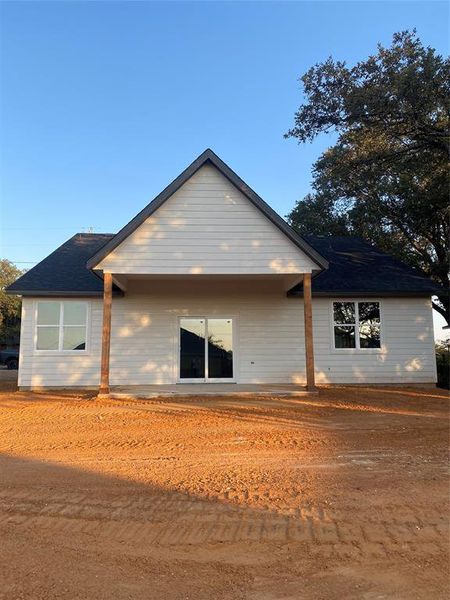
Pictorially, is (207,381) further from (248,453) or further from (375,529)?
(375,529)

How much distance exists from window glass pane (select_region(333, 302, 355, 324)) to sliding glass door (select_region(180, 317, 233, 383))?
346cm

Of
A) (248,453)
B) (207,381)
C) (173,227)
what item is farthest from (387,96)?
(248,453)

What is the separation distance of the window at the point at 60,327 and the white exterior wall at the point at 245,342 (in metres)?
0.25

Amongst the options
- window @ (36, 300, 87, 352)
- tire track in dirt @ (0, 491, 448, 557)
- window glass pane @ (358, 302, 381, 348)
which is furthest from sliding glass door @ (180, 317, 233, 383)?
tire track in dirt @ (0, 491, 448, 557)

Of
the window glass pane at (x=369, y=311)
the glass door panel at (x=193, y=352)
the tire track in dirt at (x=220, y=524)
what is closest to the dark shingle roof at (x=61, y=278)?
the glass door panel at (x=193, y=352)

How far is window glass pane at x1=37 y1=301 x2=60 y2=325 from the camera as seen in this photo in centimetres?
1440

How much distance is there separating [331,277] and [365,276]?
3.97ft

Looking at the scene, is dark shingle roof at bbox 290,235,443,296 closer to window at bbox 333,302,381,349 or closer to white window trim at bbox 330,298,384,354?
white window trim at bbox 330,298,384,354

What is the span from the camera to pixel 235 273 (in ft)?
39.9

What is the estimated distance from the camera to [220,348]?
14.7 m

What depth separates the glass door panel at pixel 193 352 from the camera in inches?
574

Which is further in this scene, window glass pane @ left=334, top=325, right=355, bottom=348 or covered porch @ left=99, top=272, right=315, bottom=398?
window glass pane @ left=334, top=325, right=355, bottom=348

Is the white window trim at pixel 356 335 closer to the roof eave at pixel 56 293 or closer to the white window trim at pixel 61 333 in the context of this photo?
the roof eave at pixel 56 293

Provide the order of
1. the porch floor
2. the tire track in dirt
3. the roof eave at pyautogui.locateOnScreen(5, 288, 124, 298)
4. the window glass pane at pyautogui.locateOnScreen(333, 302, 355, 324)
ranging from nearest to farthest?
the tire track in dirt, the porch floor, the roof eave at pyautogui.locateOnScreen(5, 288, 124, 298), the window glass pane at pyautogui.locateOnScreen(333, 302, 355, 324)
